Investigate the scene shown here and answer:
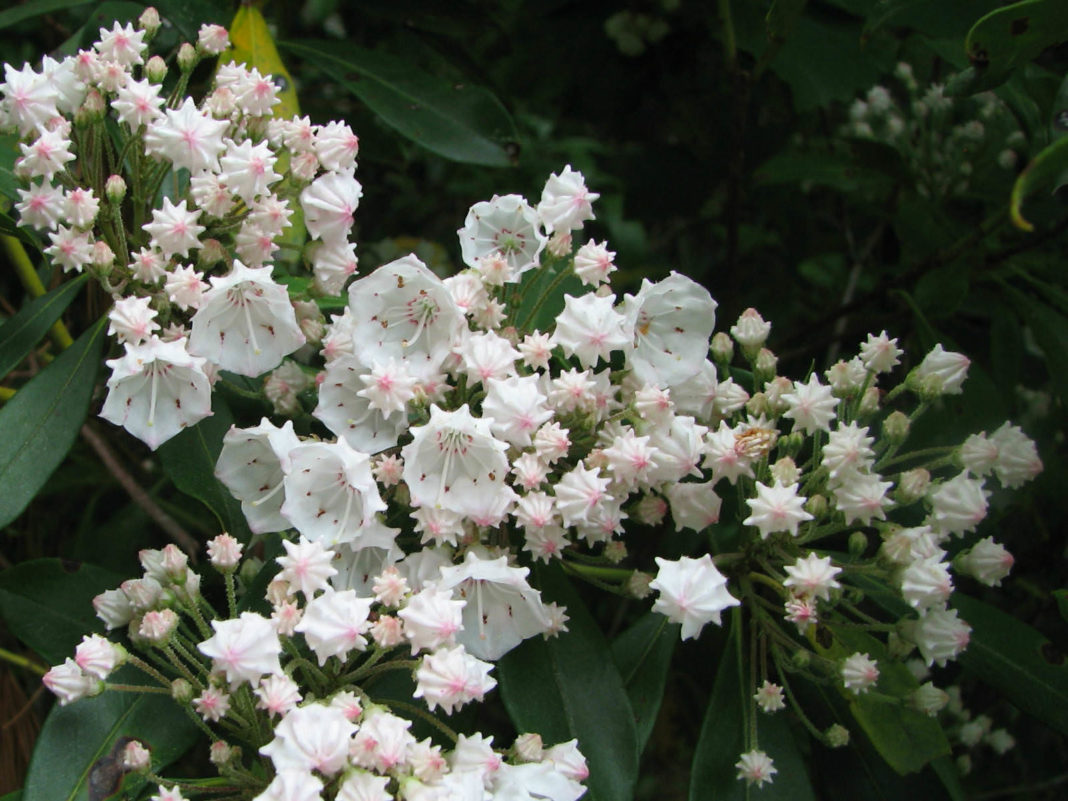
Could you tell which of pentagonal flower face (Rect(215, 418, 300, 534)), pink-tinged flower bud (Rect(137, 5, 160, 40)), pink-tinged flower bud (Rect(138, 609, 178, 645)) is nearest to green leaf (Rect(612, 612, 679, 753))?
pentagonal flower face (Rect(215, 418, 300, 534))

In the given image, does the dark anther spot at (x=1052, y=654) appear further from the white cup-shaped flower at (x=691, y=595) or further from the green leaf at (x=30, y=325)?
the green leaf at (x=30, y=325)

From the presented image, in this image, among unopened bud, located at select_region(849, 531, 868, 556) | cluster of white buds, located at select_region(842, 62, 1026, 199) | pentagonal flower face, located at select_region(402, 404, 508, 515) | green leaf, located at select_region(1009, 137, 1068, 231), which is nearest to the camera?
green leaf, located at select_region(1009, 137, 1068, 231)

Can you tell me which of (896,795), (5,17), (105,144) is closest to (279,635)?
(105,144)

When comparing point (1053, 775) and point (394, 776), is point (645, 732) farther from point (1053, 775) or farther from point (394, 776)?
point (1053, 775)

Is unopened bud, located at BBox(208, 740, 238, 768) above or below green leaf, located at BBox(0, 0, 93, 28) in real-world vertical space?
below

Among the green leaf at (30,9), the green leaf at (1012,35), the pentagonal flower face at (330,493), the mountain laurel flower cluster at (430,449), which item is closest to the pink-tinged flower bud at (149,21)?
the mountain laurel flower cluster at (430,449)

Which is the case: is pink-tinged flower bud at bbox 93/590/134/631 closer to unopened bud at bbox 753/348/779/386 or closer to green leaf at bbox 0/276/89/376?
green leaf at bbox 0/276/89/376

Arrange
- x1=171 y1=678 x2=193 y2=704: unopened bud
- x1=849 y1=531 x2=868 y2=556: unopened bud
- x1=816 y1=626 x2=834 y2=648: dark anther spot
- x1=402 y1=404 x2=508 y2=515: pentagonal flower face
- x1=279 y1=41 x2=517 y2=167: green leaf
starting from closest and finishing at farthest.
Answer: x1=171 y1=678 x2=193 y2=704: unopened bud, x1=402 y1=404 x2=508 y2=515: pentagonal flower face, x1=849 y1=531 x2=868 y2=556: unopened bud, x1=816 y1=626 x2=834 y2=648: dark anther spot, x1=279 y1=41 x2=517 y2=167: green leaf
